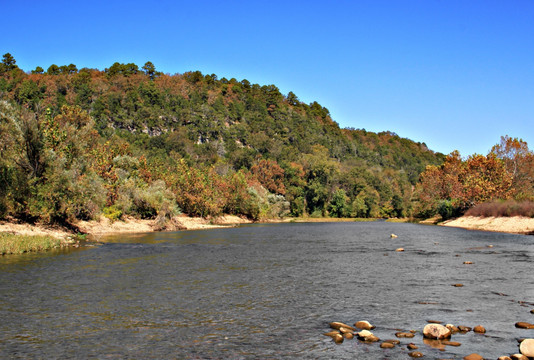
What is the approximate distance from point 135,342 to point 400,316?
12.0 metres

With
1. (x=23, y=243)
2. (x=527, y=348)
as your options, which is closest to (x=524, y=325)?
(x=527, y=348)

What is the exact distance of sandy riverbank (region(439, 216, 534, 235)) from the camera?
7612cm

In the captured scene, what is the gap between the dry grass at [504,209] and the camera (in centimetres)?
7956

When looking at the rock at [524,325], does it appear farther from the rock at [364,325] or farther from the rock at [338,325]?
the rock at [338,325]

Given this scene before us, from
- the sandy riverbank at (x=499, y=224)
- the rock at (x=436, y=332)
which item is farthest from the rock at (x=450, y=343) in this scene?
the sandy riverbank at (x=499, y=224)

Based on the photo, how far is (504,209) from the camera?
3359 inches

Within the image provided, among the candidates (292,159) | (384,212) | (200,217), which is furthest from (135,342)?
(292,159)

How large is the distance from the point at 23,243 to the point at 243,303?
28.1 meters

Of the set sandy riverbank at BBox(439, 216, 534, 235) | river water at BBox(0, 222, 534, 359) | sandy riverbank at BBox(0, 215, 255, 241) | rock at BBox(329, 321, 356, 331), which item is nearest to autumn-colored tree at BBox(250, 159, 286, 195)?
sandy riverbank at BBox(0, 215, 255, 241)

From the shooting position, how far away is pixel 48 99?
7687 inches

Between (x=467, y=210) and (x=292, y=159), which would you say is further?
(x=292, y=159)

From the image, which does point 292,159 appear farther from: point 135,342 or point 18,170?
point 135,342

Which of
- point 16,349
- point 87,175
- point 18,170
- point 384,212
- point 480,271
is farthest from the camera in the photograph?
point 384,212

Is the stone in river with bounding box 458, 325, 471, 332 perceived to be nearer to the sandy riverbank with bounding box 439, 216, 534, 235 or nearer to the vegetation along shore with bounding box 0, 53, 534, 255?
the vegetation along shore with bounding box 0, 53, 534, 255
